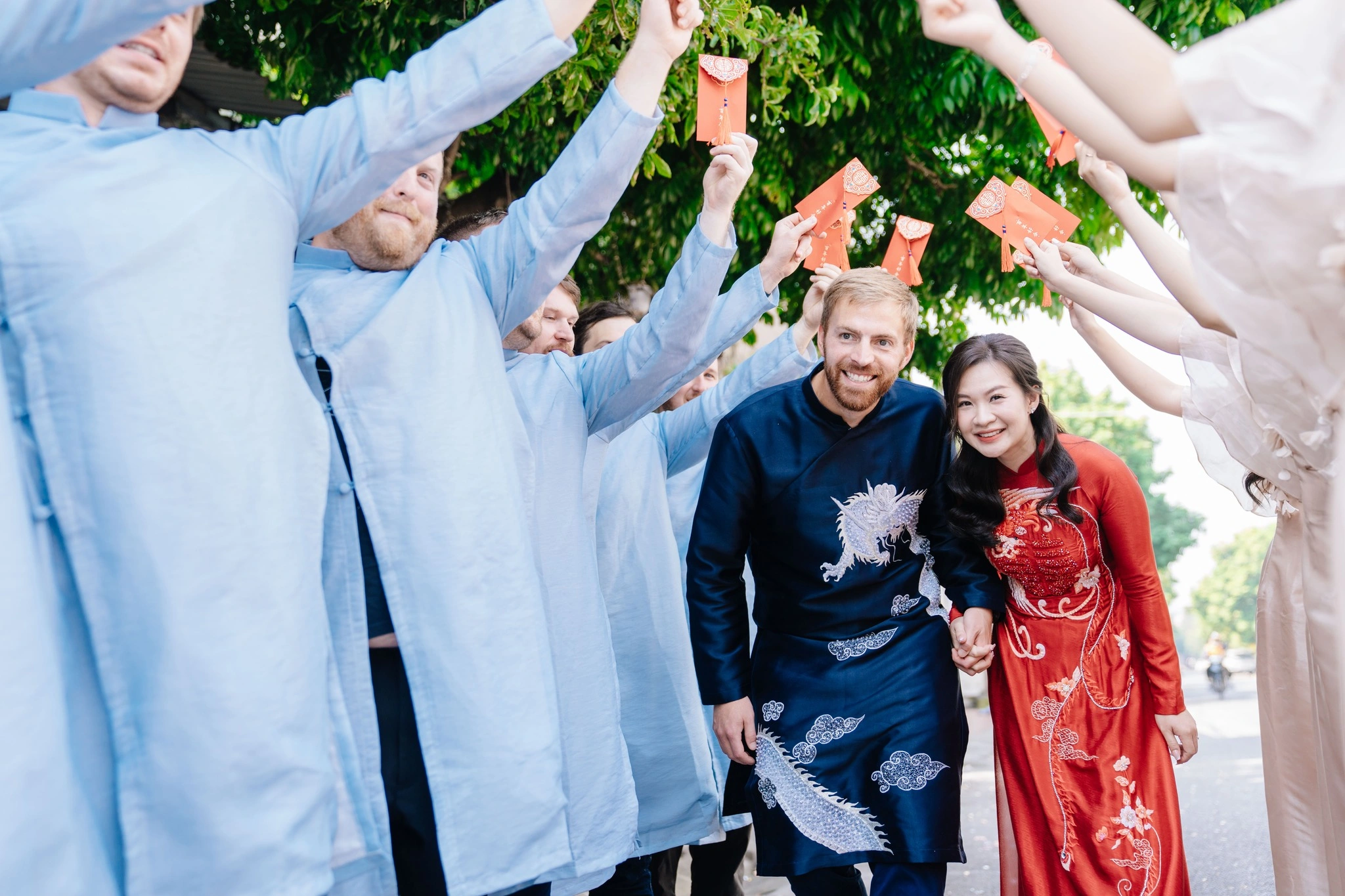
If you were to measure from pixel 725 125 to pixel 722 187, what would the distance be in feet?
1.14

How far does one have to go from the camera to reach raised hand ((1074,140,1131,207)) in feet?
9.61

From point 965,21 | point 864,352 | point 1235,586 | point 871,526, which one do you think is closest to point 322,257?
point 965,21

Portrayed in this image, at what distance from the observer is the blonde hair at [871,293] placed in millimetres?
3465

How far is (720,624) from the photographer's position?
3533 mm

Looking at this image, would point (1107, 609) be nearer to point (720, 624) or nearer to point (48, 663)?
point (720, 624)

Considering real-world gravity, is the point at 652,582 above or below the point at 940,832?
above

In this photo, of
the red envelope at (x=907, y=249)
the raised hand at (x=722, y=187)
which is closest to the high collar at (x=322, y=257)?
the raised hand at (x=722, y=187)

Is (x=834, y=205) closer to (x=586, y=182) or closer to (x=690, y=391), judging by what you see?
(x=690, y=391)

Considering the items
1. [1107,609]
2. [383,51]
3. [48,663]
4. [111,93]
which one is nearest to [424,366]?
[111,93]

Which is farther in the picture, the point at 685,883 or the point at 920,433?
the point at 685,883

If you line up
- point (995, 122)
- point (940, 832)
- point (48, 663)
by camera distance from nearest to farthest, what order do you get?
point (48, 663)
point (940, 832)
point (995, 122)

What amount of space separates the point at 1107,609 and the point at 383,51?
3675 mm

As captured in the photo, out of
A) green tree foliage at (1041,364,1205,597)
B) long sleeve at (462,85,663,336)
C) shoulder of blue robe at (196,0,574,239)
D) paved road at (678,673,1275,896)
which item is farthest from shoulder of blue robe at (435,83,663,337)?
green tree foliage at (1041,364,1205,597)

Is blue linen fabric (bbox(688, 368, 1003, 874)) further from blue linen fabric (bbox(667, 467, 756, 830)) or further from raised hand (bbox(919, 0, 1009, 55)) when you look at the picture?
raised hand (bbox(919, 0, 1009, 55))
